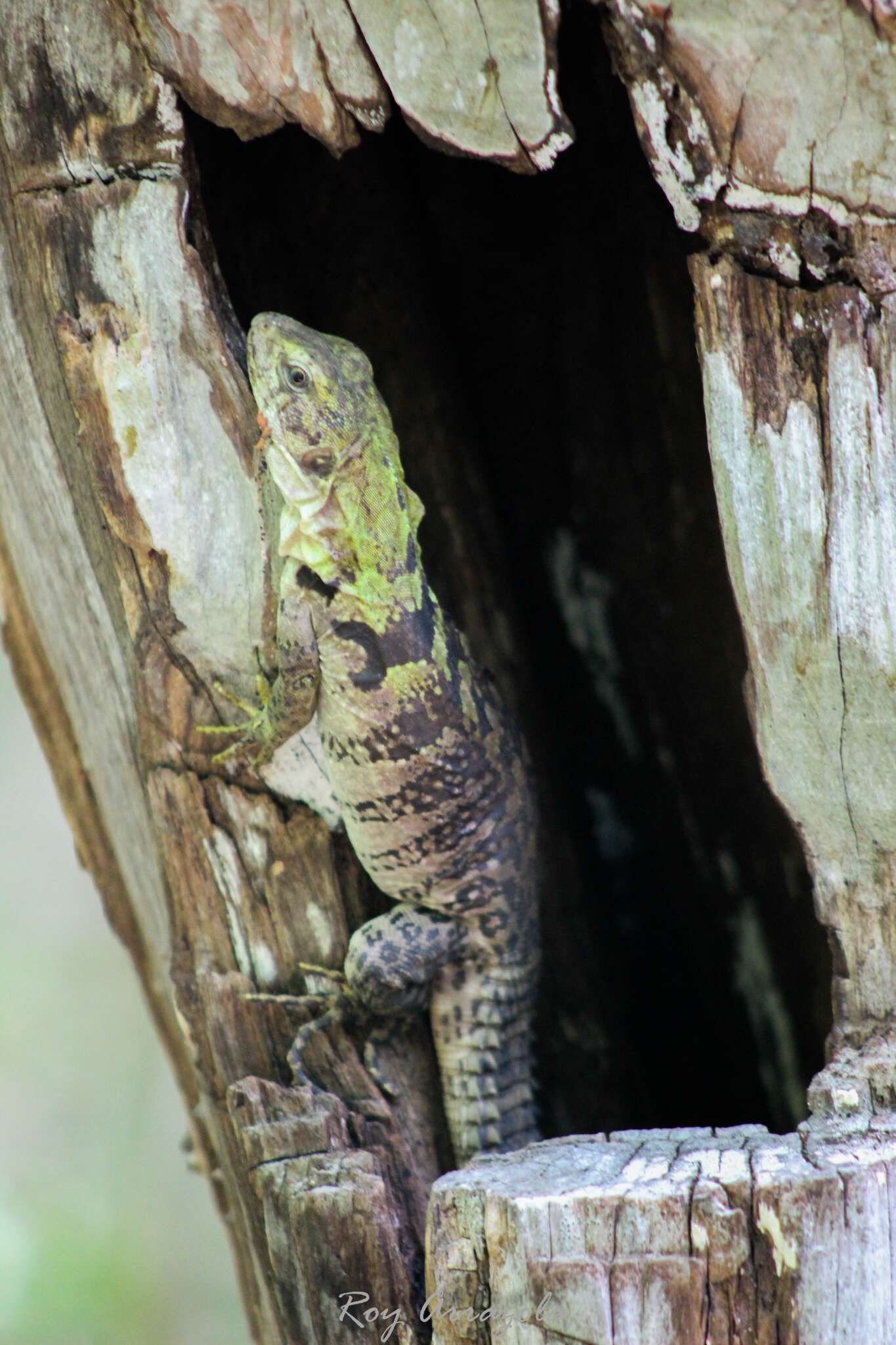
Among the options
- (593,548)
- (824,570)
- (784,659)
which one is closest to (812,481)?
(824,570)

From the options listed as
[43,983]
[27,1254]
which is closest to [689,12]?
[27,1254]

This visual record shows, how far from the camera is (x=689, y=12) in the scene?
2.06 metres

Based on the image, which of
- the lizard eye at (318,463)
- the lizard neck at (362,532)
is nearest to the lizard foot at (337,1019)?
the lizard neck at (362,532)

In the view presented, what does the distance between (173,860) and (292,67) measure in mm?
1783

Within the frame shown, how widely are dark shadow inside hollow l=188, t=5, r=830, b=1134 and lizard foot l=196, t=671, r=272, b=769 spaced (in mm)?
980

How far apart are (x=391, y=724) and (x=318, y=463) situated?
69 centimetres

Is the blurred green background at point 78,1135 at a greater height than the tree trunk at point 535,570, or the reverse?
the tree trunk at point 535,570

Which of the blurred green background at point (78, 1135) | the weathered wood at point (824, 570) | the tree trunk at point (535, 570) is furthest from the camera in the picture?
the blurred green background at point (78, 1135)

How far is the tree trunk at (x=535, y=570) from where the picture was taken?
209 cm

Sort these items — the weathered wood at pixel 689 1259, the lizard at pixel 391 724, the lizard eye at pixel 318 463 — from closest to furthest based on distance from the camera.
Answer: the weathered wood at pixel 689 1259 < the lizard at pixel 391 724 < the lizard eye at pixel 318 463

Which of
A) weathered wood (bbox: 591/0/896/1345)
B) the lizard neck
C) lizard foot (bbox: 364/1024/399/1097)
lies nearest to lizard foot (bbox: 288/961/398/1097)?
lizard foot (bbox: 364/1024/399/1097)

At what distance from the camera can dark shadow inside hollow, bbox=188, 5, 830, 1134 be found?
3.33 metres

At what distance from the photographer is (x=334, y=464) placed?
9.61 feet

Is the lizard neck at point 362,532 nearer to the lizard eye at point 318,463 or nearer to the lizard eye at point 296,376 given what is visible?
the lizard eye at point 318,463
